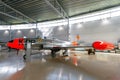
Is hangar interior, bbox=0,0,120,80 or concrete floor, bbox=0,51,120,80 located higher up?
hangar interior, bbox=0,0,120,80

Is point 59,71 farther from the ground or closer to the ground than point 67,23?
closer to the ground

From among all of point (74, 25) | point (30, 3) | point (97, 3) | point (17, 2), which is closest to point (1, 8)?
point (17, 2)

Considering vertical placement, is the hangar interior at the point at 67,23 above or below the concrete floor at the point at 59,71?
above

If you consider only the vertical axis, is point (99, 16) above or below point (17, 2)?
below

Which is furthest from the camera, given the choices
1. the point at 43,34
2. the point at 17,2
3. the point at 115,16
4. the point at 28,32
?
the point at 28,32

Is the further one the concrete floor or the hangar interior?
the hangar interior

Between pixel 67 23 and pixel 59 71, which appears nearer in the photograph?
pixel 59 71

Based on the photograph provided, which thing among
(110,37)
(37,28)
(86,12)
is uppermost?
(86,12)

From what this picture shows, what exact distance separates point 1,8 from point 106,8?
38.5 ft

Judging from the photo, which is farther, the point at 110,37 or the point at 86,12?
the point at 86,12

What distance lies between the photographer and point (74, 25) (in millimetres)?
14203

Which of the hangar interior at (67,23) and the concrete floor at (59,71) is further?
the hangar interior at (67,23)

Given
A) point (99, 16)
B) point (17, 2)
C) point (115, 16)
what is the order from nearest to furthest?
point (17, 2) < point (115, 16) < point (99, 16)

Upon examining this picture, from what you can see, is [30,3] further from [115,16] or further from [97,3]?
[115,16]
